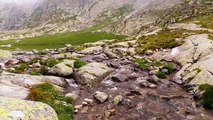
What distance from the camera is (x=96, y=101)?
3148 centimetres

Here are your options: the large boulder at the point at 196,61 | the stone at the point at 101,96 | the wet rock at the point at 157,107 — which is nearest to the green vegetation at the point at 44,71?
the stone at the point at 101,96

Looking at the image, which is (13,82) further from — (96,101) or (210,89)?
(210,89)

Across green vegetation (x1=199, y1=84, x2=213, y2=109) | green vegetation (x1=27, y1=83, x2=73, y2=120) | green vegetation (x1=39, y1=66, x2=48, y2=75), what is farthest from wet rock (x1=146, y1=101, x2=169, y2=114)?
green vegetation (x1=39, y1=66, x2=48, y2=75)

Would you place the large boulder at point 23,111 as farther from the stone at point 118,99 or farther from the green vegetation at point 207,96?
the green vegetation at point 207,96

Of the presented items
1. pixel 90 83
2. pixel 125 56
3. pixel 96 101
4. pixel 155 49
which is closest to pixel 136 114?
pixel 96 101

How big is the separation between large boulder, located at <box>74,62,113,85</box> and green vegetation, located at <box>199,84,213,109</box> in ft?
39.9

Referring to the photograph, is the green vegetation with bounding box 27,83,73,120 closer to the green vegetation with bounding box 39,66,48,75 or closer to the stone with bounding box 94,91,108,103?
the stone with bounding box 94,91,108,103

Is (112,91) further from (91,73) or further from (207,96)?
(207,96)

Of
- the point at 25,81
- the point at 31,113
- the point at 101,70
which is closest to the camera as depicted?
the point at 31,113

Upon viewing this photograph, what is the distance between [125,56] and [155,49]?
8.87m

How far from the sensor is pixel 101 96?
31.9 m

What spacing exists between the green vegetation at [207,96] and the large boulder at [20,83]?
47.2 ft

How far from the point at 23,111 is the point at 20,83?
14839 mm

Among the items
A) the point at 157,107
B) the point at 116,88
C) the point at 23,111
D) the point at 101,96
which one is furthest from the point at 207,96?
the point at 23,111
